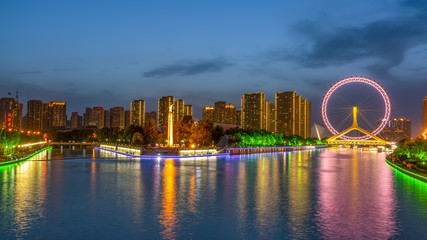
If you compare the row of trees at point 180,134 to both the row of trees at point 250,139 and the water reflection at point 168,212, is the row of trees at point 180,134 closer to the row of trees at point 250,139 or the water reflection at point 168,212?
the row of trees at point 250,139

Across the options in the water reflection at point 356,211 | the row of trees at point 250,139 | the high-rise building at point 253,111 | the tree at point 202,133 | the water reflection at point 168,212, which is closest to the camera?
the water reflection at point 168,212

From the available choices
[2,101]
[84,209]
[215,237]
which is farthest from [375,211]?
[2,101]

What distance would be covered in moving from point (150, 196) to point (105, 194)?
2159 millimetres

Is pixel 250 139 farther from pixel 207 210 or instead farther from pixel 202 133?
pixel 207 210

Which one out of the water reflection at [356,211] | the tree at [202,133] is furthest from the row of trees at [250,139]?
the water reflection at [356,211]

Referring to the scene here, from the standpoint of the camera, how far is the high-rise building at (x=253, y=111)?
191500 millimetres

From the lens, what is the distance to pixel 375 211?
1405 cm

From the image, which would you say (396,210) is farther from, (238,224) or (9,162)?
(9,162)

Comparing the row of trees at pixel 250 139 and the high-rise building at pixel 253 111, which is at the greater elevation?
the high-rise building at pixel 253 111

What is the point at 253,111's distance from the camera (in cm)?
19450

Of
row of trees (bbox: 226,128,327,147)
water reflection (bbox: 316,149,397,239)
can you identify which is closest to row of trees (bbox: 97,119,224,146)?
row of trees (bbox: 226,128,327,147)

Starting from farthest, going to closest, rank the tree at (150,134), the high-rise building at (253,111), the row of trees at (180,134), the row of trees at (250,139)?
1. the high-rise building at (253,111)
2. the tree at (150,134)
3. the row of trees at (250,139)
4. the row of trees at (180,134)

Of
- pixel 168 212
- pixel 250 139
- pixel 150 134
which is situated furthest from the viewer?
pixel 150 134

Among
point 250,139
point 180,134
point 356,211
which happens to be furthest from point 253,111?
point 356,211
